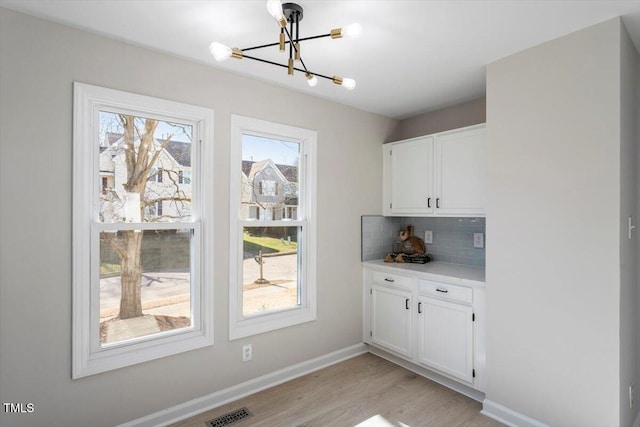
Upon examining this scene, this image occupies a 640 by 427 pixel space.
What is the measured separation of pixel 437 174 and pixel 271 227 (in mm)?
1592

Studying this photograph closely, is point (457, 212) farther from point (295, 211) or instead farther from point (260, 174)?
point (260, 174)

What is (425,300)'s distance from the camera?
2.95 metres

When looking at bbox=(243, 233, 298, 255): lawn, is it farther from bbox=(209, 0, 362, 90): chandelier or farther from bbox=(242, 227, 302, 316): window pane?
bbox=(209, 0, 362, 90): chandelier

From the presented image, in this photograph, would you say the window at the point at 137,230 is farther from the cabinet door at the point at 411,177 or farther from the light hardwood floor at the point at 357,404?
the cabinet door at the point at 411,177

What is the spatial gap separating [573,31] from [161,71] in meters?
2.58

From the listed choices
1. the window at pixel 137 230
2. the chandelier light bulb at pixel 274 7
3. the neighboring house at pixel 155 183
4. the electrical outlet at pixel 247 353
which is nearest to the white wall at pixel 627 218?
the chandelier light bulb at pixel 274 7

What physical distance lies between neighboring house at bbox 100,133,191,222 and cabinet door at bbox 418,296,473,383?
2111 mm

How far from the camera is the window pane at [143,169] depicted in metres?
2.19

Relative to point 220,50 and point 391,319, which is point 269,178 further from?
point 391,319

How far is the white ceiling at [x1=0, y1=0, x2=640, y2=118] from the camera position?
70.4 inches

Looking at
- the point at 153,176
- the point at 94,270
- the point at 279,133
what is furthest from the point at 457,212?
the point at 94,270

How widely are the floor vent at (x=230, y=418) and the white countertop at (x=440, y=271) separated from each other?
5.53ft

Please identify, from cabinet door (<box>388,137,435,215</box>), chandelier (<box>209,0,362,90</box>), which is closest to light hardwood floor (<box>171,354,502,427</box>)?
cabinet door (<box>388,137,435,215</box>)

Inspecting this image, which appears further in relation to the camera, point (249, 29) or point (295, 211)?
point (295, 211)
